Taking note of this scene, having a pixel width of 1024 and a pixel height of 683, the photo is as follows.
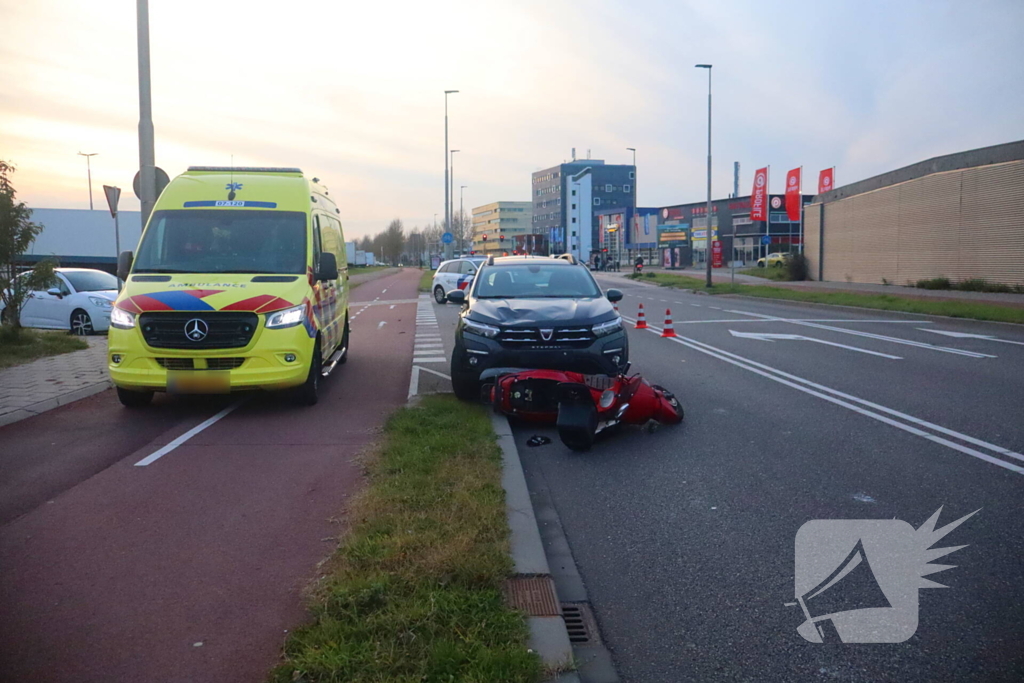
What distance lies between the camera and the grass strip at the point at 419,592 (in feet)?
10.3

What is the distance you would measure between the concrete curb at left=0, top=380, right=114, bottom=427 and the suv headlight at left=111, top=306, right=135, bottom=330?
1357mm

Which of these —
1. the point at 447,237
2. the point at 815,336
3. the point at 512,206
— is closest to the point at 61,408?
Result: the point at 815,336

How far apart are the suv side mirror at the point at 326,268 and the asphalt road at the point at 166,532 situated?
156 cm

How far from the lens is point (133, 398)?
29.1 feet

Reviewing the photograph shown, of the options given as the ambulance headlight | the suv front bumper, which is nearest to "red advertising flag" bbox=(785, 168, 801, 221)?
the suv front bumper

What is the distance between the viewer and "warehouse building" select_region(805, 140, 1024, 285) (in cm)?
2741

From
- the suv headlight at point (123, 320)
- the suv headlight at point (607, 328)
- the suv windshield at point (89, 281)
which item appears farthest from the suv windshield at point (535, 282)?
the suv windshield at point (89, 281)

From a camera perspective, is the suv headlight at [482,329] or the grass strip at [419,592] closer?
the grass strip at [419,592]

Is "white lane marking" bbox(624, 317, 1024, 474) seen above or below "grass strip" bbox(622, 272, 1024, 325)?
below

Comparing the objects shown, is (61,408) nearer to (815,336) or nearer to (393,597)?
(393,597)

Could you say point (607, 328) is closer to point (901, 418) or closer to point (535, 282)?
point (535, 282)

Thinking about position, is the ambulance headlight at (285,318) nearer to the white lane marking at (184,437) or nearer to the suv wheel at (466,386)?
the white lane marking at (184,437)

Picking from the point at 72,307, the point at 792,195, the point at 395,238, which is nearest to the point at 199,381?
the point at 72,307

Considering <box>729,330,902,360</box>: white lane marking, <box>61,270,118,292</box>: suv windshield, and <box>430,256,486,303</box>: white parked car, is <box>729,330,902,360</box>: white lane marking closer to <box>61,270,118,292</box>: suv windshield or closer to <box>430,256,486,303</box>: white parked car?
<box>61,270,118,292</box>: suv windshield
